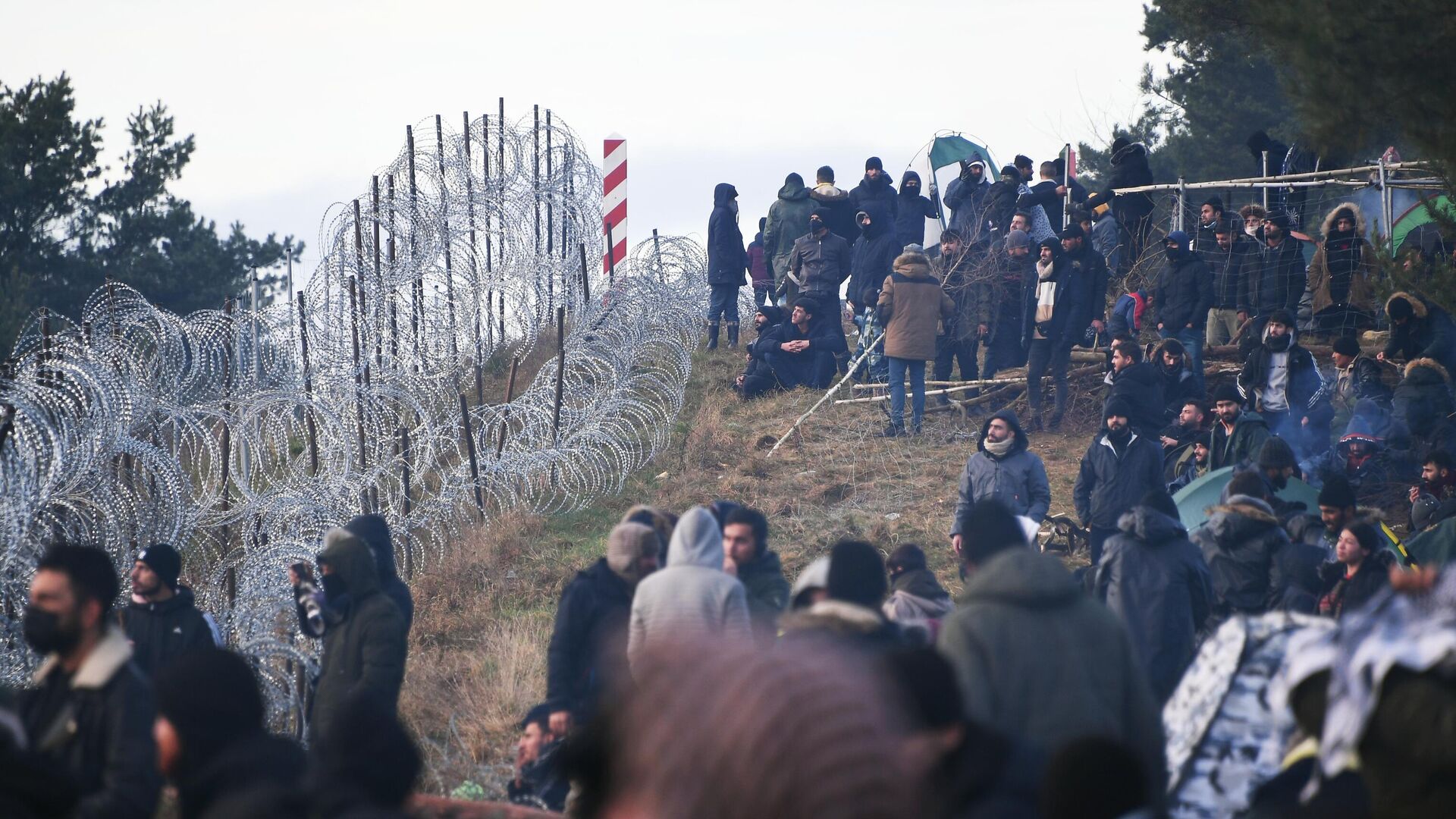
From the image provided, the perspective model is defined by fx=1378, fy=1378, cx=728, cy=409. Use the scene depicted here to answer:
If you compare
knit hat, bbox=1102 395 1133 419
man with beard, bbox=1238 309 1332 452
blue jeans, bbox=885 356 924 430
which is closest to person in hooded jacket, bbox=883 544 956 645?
knit hat, bbox=1102 395 1133 419

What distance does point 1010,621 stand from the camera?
358 cm

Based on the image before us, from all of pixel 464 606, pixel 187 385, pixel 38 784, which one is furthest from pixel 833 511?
pixel 38 784

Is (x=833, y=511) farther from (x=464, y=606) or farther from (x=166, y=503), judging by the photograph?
(x=166, y=503)

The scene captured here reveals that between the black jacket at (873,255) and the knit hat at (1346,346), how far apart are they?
522cm

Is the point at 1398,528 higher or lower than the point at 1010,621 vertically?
lower

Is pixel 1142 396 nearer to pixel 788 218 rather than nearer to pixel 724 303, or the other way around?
pixel 788 218

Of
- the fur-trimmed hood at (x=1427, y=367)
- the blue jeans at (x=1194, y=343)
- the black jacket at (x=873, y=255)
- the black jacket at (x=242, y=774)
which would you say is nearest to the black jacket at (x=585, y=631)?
the black jacket at (x=242, y=774)

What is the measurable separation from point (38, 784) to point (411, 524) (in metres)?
7.43

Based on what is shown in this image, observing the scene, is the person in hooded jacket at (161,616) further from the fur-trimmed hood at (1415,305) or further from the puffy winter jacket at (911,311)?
the fur-trimmed hood at (1415,305)

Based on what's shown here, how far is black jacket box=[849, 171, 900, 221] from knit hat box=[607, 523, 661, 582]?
1046cm

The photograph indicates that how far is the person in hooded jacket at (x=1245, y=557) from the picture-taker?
261 inches

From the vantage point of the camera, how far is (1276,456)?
317 inches

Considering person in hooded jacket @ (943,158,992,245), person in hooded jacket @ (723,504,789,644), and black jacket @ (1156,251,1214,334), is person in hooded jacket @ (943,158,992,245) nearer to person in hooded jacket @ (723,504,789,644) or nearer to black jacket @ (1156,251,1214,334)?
black jacket @ (1156,251,1214,334)

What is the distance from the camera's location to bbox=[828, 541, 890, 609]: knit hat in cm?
438
